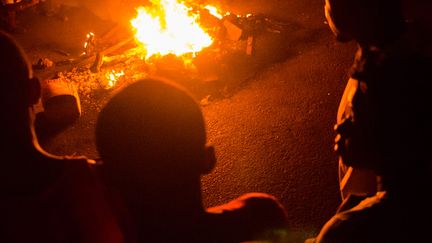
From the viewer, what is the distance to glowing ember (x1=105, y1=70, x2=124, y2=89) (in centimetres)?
666

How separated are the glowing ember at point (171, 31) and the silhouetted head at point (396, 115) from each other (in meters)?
4.87

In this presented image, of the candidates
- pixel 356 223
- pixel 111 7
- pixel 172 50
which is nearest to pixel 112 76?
pixel 172 50

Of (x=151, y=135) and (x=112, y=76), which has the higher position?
(x=112, y=76)

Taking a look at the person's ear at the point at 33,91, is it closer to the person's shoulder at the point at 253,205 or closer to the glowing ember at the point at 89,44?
the person's shoulder at the point at 253,205

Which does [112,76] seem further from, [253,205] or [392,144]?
[392,144]

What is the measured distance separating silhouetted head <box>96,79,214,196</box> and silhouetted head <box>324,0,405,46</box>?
141 cm

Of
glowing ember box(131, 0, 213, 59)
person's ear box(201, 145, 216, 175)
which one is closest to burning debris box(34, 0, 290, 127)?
glowing ember box(131, 0, 213, 59)

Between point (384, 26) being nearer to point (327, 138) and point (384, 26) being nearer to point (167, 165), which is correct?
point (167, 165)

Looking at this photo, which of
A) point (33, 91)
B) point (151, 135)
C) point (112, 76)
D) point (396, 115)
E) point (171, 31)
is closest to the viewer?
point (151, 135)

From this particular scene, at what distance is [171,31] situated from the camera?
711 centimetres

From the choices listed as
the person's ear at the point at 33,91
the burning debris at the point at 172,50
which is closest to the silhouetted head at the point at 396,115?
the person's ear at the point at 33,91

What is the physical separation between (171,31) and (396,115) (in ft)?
18.3

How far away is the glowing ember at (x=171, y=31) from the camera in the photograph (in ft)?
22.7

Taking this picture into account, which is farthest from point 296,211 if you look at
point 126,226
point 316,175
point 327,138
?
point 126,226
